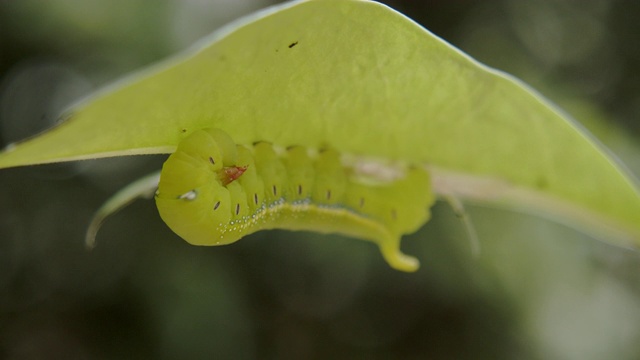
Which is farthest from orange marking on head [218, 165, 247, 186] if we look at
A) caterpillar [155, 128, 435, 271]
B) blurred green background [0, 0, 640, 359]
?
blurred green background [0, 0, 640, 359]

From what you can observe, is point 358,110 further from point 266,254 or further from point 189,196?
point 266,254

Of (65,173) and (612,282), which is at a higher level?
(65,173)

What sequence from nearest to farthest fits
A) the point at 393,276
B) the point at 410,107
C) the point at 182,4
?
the point at 410,107 → the point at 182,4 → the point at 393,276

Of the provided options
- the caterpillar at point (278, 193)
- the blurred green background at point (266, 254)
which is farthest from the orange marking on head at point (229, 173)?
the blurred green background at point (266, 254)

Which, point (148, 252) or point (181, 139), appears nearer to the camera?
point (181, 139)

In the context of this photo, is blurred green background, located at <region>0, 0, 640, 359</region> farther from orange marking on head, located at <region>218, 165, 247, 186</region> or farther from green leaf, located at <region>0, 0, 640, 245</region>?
orange marking on head, located at <region>218, 165, 247, 186</region>

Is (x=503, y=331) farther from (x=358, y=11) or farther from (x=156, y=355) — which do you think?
(x=358, y=11)

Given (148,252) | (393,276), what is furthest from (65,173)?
(393,276)
